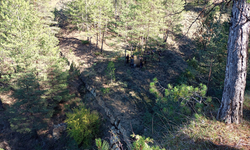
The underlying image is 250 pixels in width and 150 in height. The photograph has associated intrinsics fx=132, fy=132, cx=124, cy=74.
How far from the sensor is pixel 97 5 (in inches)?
765

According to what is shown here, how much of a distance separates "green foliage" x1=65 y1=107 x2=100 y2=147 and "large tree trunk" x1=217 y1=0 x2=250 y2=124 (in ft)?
35.6

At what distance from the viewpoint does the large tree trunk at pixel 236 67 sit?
3.14 meters

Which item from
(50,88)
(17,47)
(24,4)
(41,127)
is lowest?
(41,127)

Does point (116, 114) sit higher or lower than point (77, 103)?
higher

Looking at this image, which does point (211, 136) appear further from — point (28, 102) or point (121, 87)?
point (28, 102)

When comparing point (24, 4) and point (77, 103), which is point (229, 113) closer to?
point (77, 103)

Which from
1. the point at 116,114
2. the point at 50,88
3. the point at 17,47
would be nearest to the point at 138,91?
the point at 116,114

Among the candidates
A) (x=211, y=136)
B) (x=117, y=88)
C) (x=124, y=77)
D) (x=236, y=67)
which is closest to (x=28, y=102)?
(x=117, y=88)

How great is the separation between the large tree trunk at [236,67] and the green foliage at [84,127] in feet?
35.6

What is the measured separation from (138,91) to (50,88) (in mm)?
9867

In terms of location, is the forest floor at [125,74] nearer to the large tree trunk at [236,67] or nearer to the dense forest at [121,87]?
the dense forest at [121,87]

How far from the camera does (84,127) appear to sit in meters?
11.9

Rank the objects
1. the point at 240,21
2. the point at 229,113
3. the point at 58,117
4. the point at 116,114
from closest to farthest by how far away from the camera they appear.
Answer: the point at 240,21 < the point at 229,113 < the point at 116,114 < the point at 58,117

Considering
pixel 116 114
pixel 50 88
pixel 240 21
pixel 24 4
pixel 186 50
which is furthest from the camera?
pixel 186 50
